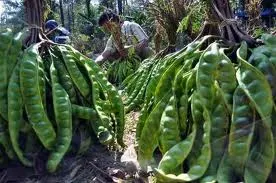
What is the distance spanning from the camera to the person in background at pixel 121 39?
665 cm

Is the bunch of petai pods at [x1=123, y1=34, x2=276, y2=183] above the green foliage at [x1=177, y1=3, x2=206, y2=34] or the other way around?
the other way around

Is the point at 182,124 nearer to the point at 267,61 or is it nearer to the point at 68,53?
the point at 267,61

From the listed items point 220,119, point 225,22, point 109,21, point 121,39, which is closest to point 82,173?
point 220,119

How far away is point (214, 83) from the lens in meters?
1.99

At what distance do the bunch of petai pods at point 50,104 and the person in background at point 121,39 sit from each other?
152 inches

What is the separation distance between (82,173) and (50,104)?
0.42 metres

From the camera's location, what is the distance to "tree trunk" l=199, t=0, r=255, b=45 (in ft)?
7.48

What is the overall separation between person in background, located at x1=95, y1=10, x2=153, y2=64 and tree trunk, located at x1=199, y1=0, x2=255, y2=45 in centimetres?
418

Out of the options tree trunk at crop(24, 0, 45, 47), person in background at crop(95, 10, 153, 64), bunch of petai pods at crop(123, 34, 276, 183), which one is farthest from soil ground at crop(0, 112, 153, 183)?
person in background at crop(95, 10, 153, 64)

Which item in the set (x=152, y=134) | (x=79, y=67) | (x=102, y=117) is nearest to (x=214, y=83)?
(x=152, y=134)

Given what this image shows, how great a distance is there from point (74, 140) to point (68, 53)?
0.52m

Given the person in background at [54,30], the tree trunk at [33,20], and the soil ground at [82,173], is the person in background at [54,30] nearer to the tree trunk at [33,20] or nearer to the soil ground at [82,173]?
the tree trunk at [33,20]

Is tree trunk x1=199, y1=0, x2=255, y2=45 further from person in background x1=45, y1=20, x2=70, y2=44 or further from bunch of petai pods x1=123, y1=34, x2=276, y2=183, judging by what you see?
person in background x1=45, y1=20, x2=70, y2=44

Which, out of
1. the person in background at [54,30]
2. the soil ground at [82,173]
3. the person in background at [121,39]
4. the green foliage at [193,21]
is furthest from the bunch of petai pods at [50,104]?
the person in background at [121,39]
